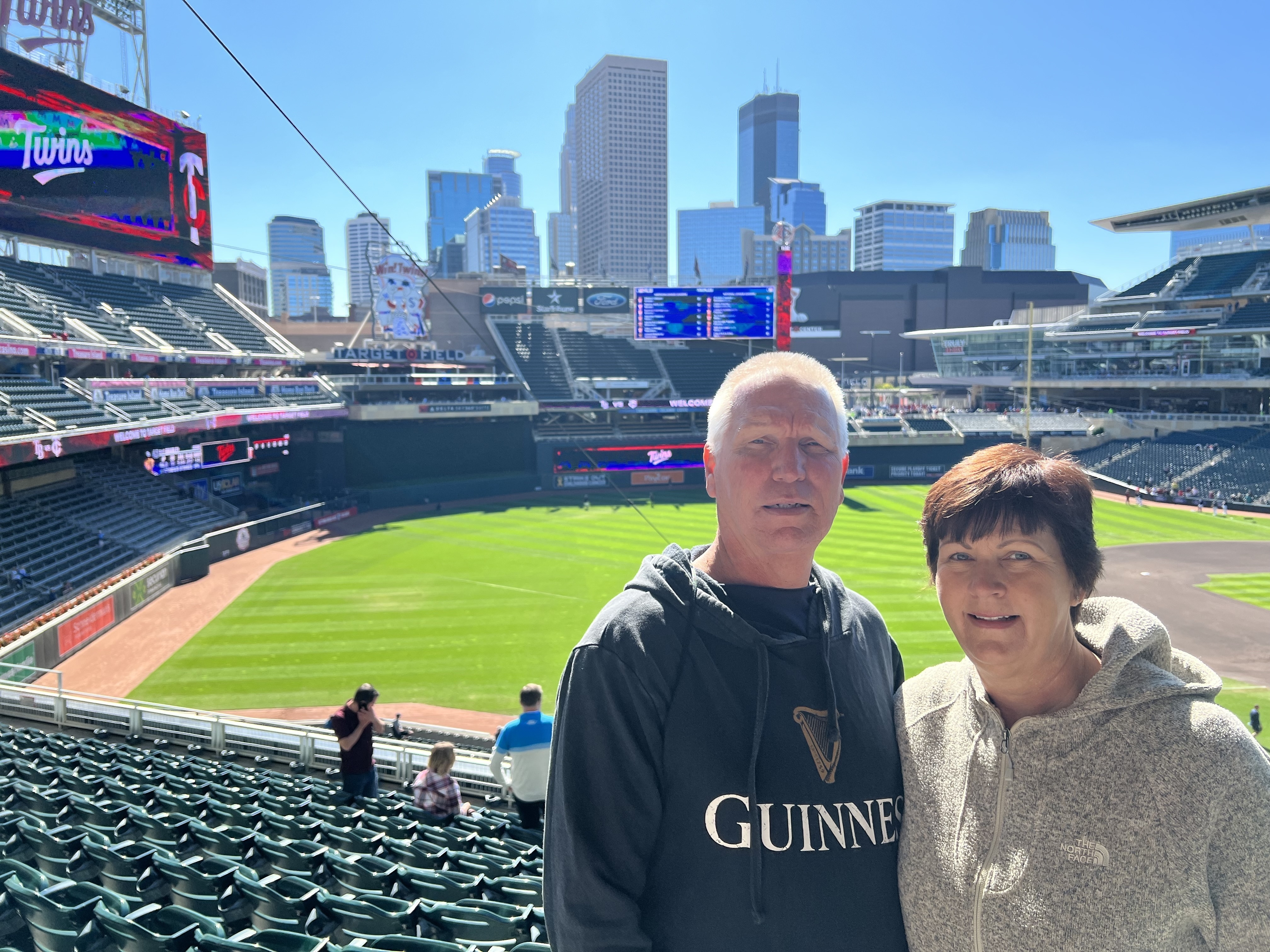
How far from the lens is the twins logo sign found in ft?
147

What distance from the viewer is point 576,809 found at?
72.1 inches

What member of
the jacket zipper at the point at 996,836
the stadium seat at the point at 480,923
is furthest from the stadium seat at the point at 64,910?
the jacket zipper at the point at 996,836

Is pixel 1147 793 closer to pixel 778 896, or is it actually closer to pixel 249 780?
pixel 778 896

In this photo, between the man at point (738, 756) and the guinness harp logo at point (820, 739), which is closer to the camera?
the man at point (738, 756)

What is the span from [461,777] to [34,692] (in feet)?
21.9

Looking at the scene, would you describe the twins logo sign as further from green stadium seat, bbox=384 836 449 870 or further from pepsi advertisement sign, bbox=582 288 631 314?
green stadium seat, bbox=384 836 449 870

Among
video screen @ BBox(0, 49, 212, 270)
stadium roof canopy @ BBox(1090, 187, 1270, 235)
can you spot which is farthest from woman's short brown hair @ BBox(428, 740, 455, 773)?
stadium roof canopy @ BBox(1090, 187, 1270, 235)

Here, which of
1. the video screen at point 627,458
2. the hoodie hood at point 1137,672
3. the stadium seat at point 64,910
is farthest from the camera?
the video screen at point 627,458

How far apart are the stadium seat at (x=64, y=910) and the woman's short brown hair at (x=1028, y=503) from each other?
13.9 feet

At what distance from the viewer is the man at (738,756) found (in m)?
1.83

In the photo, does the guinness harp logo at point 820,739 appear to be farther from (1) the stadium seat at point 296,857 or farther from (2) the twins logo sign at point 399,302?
(2) the twins logo sign at point 399,302

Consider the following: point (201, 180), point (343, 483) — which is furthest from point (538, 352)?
point (201, 180)

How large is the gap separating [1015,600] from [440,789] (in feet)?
19.6

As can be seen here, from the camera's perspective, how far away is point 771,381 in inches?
87.0
